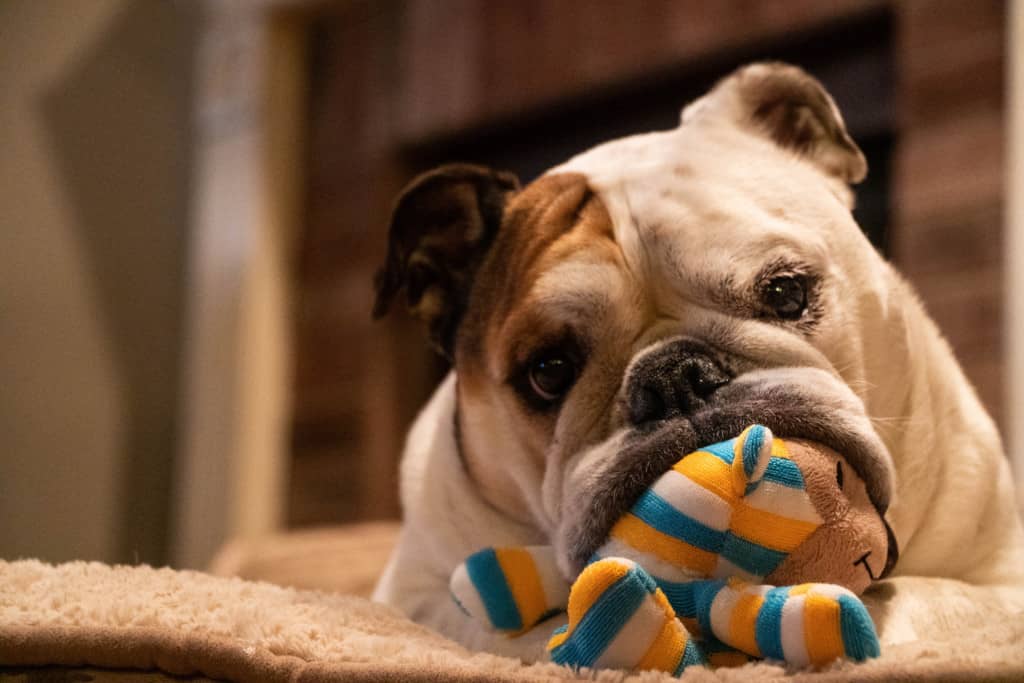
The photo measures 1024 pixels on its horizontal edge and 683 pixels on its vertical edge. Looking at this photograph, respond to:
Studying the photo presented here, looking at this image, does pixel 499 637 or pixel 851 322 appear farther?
pixel 851 322

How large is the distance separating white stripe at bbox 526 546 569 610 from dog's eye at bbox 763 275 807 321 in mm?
418

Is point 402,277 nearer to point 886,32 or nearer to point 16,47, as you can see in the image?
point 16,47

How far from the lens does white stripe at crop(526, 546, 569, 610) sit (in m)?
1.14

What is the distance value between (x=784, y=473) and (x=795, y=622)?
5.6 inches

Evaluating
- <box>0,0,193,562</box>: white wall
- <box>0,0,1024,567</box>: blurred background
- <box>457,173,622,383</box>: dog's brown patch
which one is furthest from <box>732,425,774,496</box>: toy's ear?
<box>0,0,1024,567</box>: blurred background

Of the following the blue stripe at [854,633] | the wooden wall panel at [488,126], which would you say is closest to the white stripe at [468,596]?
the blue stripe at [854,633]

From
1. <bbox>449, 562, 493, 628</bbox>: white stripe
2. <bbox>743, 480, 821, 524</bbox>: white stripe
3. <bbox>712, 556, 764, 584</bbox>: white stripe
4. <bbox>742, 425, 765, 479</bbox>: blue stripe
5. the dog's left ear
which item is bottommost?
<bbox>449, 562, 493, 628</bbox>: white stripe

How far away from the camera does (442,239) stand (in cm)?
160

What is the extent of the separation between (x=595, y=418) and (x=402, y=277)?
488 mm

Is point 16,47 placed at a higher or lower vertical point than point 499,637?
higher

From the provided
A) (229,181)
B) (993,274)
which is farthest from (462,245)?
(229,181)

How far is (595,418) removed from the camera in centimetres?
123

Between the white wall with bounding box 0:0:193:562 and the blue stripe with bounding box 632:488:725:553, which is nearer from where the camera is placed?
the blue stripe with bounding box 632:488:725:553

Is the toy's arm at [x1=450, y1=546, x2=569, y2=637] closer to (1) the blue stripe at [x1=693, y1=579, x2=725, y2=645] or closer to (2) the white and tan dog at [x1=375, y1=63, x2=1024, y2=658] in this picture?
(2) the white and tan dog at [x1=375, y1=63, x2=1024, y2=658]
